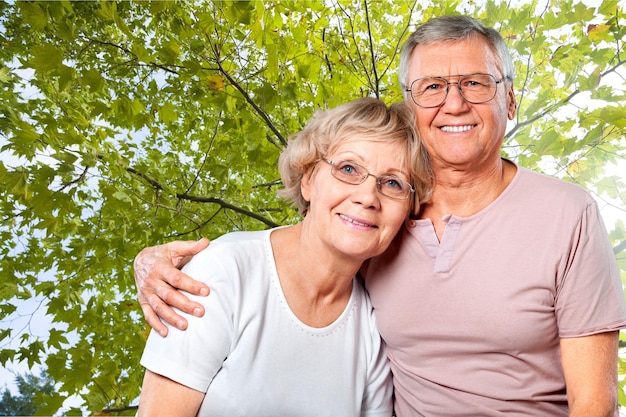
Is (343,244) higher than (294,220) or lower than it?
lower

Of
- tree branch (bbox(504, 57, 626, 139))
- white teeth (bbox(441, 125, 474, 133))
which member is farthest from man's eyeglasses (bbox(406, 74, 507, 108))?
tree branch (bbox(504, 57, 626, 139))

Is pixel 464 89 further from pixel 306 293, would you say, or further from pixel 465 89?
pixel 306 293

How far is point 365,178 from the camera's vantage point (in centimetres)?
195

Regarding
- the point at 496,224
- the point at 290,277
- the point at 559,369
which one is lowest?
the point at 559,369

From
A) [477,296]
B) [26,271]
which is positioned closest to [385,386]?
[477,296]

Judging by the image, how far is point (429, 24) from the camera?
86.3 inches

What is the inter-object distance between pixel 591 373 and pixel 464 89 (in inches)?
45.7

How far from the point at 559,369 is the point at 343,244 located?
97 cm

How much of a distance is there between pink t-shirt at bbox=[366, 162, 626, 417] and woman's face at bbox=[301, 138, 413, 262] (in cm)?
23

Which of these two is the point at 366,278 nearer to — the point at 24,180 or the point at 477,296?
the point at 477,296

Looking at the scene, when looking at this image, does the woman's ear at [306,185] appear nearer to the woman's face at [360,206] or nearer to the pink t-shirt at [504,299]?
the woman's face at [360,206]

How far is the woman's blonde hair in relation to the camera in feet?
6.55

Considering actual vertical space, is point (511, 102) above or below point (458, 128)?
above

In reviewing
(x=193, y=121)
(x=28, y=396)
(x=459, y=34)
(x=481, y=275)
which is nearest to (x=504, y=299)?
(x=481, y=275)
